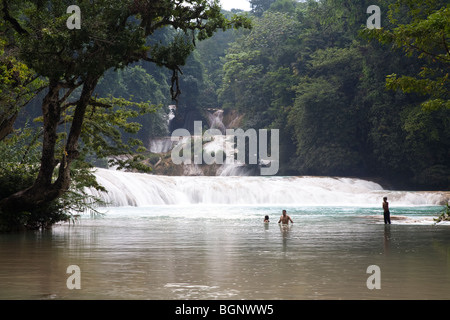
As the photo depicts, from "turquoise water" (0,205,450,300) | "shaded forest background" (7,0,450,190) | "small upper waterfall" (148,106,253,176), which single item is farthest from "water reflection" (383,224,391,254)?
"small upper waterfall" (148,106,253,176)

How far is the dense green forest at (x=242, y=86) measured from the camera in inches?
639

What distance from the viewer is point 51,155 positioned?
56.3 ft

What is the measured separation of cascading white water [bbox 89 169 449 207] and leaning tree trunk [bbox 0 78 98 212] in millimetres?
20808

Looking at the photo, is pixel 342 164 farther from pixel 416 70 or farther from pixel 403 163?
pixel 416 70

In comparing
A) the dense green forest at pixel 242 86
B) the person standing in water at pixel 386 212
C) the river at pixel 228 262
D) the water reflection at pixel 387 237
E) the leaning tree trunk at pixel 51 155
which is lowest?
the water reflection at pixel 387 237

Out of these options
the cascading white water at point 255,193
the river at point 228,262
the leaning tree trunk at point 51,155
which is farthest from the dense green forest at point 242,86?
the river at point 228,262

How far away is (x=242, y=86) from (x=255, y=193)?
2805cm

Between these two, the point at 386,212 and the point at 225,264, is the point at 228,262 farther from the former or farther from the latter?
the point at 386,212

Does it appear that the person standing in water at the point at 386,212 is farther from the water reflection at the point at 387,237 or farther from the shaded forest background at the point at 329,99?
the shaded forest background at the point at 329,99

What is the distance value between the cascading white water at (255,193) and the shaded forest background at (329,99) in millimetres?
7394

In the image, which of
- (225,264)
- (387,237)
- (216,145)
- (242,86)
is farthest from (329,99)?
(225,264)
